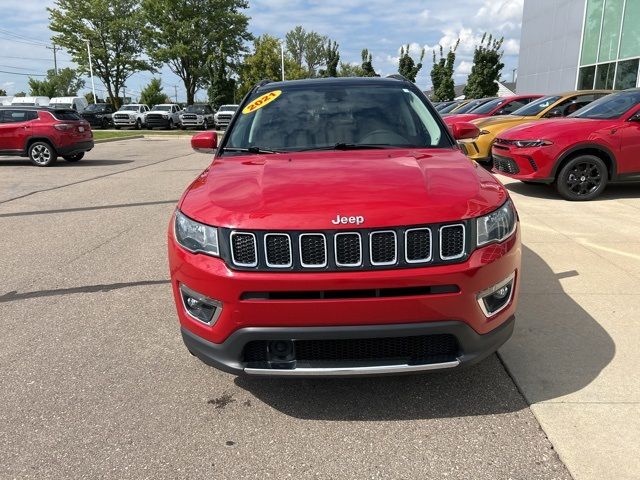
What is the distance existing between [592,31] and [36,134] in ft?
68.1

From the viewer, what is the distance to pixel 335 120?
3654 mm

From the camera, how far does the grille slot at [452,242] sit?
232 centimetres

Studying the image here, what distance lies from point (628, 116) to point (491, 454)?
22.7 feet

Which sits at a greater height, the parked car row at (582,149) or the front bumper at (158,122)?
the parked car row at (582,149)

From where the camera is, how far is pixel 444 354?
243cm

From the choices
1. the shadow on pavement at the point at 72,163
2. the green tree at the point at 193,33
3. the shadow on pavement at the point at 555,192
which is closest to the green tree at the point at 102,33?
the green tree at the point at 193,33

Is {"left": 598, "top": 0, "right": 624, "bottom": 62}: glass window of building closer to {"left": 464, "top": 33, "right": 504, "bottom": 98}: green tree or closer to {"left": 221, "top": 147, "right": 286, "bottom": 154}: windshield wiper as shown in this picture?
{"left": 464, "top": 33, "right": 504, "bottom": 98}: green tree

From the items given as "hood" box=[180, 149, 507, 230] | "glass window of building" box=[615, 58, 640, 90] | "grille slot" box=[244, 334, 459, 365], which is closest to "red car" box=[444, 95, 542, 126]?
"glass window of building" box=[615, 58, 640, 90]

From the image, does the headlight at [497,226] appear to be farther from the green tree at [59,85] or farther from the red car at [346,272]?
the green tree at [59,85]

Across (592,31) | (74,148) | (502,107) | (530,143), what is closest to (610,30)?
(592,31)

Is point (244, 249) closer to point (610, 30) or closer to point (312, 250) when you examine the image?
point (312, 250)

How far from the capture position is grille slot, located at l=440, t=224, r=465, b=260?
7.62ft

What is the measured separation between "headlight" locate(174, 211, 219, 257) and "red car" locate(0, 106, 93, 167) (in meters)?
13.2

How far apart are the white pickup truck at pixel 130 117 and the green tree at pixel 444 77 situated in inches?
854
